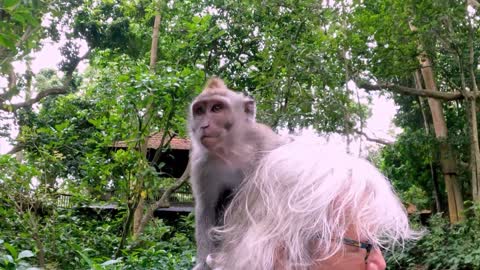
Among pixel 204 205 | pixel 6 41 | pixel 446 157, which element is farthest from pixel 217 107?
pixel 446 157

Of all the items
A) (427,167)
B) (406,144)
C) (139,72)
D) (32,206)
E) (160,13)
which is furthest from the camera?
(427,167)

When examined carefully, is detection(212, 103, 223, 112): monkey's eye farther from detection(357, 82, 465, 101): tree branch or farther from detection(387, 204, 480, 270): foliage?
detection(357, 82, 465, 101): tree branch

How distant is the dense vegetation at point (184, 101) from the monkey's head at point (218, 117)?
2.88 feet

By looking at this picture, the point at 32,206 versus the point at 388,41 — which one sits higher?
the point at 388,41

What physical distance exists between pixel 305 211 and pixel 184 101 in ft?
12.9

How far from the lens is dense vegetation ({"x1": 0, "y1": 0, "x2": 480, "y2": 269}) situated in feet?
14.2

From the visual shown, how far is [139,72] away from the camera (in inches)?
192

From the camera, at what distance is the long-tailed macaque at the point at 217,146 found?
2.76m

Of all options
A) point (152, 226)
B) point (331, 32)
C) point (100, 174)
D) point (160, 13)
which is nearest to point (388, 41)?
point (331, 32)

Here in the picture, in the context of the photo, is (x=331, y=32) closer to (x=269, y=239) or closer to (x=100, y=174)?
(x=100, y=174)

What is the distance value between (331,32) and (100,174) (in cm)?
349

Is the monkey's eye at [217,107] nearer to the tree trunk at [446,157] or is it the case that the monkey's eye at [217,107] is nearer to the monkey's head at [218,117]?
the monkey's head at [218,117]

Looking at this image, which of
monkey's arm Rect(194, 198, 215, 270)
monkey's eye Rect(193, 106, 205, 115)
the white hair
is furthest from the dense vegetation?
monkey's eye Rect(193, 106, 205, 115)

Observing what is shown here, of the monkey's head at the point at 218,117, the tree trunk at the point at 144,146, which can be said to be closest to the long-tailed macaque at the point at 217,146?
the monkey's head at the point at 218,117
